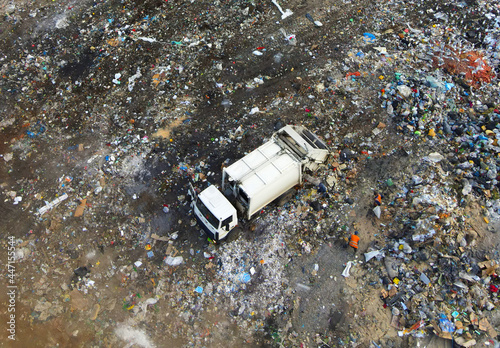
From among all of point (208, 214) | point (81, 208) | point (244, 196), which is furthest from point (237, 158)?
point (81, 208)

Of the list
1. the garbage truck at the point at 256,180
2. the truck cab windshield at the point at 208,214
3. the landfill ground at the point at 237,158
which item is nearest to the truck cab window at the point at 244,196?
the garbage truck at the point at 256,180

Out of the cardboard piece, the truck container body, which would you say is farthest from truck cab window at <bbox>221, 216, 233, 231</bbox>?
the cardboard piece

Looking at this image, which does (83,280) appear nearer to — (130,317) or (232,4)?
(130,317)

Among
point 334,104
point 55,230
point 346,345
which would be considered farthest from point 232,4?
point 346,345

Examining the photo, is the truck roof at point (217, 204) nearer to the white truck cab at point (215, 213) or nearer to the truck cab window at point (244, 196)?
the white truck cab at point (215, 213)

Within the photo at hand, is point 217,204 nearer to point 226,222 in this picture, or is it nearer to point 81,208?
point 226,222

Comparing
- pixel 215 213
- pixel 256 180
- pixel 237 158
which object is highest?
pixel 256 180

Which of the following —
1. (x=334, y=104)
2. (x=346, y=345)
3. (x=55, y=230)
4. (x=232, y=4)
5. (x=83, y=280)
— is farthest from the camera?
(x=232, y=4)
